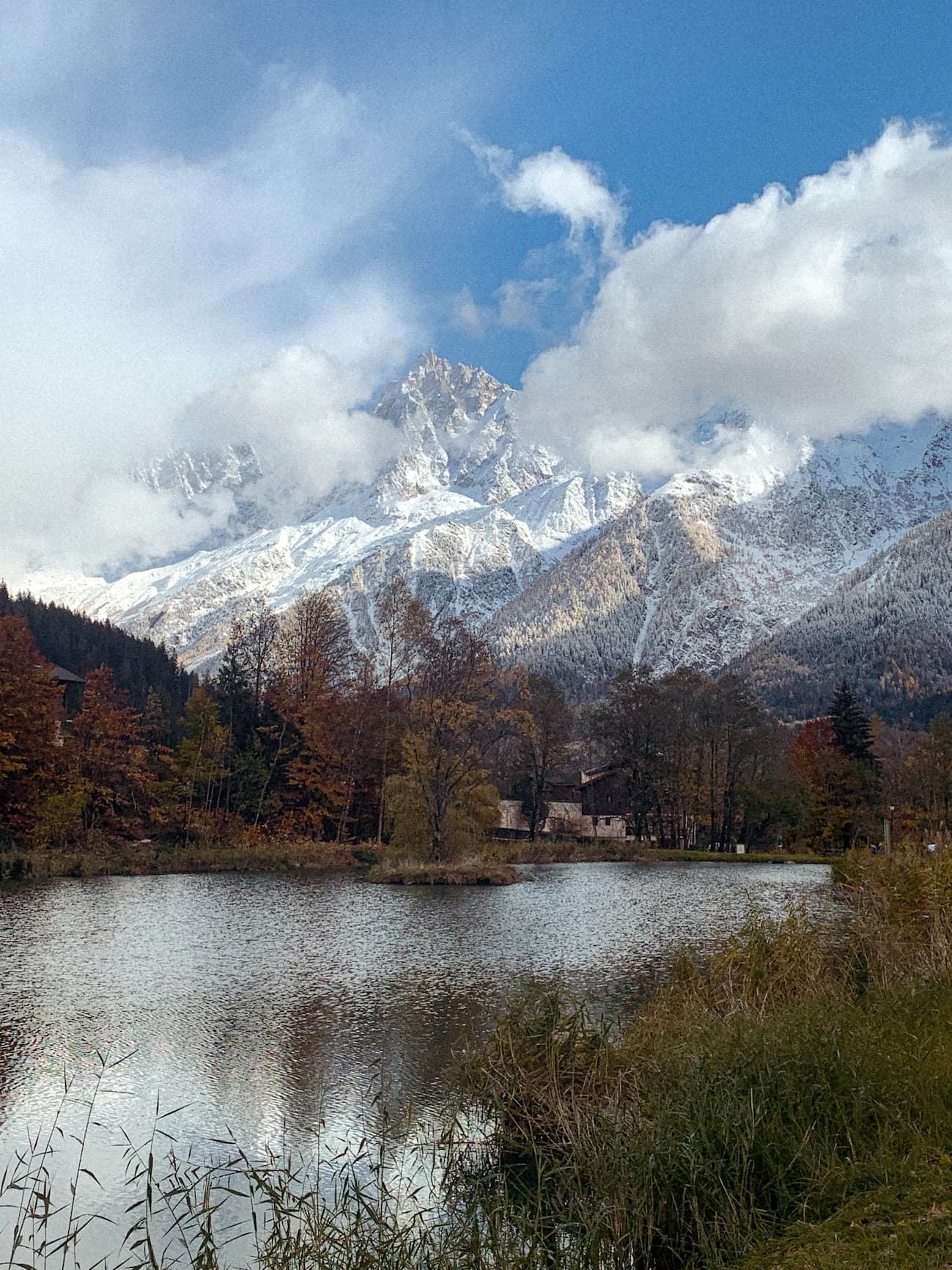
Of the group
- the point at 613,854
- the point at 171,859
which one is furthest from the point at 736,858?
the point at 171,859

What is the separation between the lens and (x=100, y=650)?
122875mm

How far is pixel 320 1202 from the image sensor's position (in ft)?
26.8

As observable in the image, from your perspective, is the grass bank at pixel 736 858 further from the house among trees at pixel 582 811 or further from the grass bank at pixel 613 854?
the house among trees at pixel 582 811

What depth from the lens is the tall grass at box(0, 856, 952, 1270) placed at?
6.46 m

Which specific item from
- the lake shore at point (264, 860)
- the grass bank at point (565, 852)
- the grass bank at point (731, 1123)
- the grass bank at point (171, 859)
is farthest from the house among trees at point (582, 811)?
the grass bank at point (731, 1123)

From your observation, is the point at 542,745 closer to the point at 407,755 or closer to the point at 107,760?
the point at 407,755

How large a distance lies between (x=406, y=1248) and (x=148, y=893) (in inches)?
1160

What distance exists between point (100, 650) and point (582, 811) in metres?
71.9

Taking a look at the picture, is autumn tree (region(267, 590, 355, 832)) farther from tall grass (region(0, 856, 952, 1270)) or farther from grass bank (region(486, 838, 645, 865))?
tall grass (region(0, 856, 952, 1270))

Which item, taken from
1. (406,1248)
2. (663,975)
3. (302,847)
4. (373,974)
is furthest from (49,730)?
(406,1248)

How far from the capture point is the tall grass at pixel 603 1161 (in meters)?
6.46

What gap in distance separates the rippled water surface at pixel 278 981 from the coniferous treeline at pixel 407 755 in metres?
10.0

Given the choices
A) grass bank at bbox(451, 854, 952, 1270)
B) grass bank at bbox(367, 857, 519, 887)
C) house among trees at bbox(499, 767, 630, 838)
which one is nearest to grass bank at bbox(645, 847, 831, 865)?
house among trees at bbox(499, 767, 630, 838)

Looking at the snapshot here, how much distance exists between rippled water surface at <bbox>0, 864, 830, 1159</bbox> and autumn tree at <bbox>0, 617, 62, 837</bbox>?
8840 millimetres
